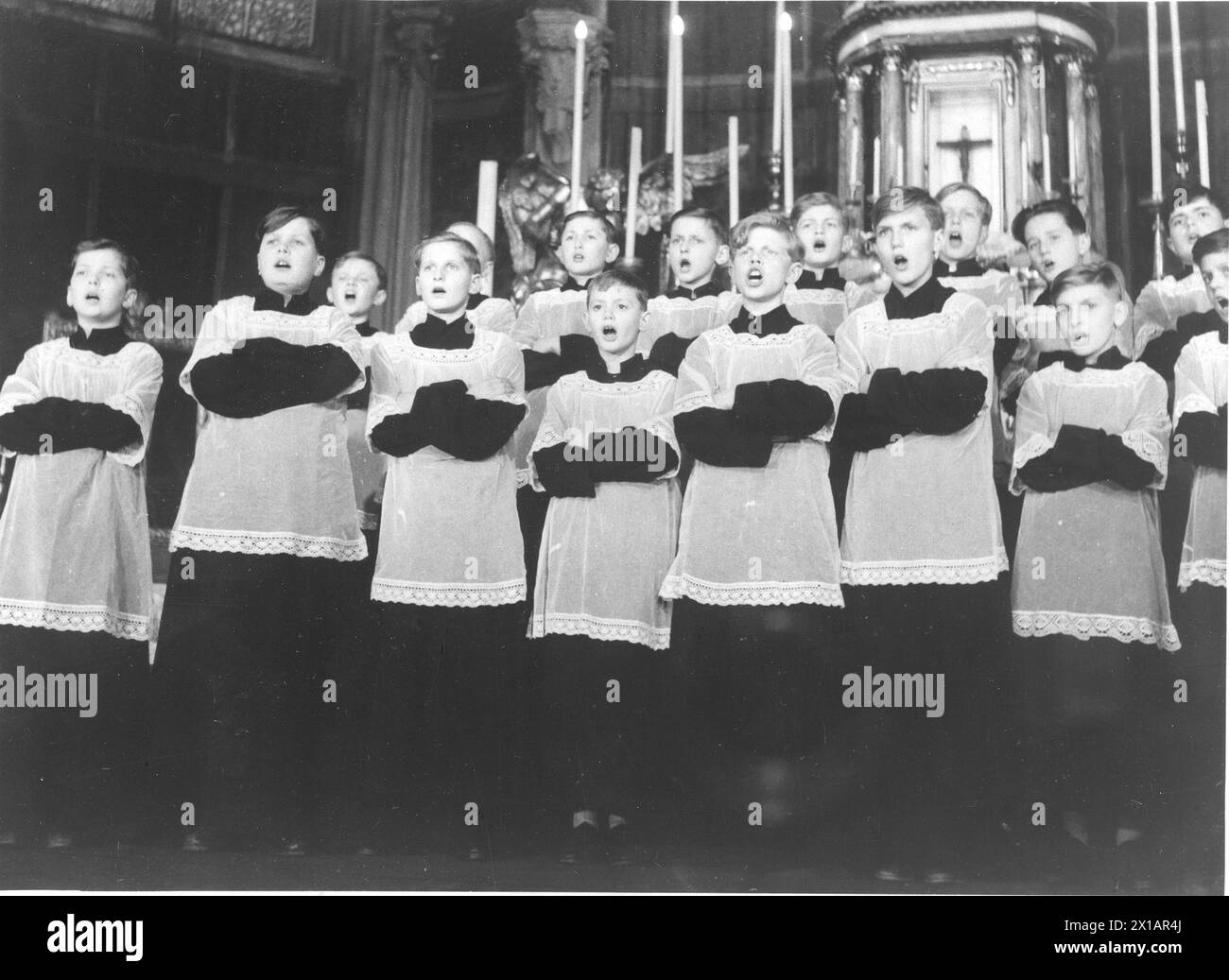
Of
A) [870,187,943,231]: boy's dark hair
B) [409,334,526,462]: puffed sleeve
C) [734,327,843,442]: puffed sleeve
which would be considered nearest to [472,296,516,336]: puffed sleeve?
[409,334,526,462]: puffed sleeve

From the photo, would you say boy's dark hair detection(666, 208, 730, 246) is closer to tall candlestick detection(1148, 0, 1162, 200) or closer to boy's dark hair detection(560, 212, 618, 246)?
boy's dark hair detection(560, 212, 618, 246)

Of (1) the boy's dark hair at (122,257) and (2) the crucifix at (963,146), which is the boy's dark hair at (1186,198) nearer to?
(2) the crucifix at (963,146)

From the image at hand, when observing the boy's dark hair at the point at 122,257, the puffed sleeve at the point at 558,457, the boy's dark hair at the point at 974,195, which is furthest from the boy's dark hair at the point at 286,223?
the boy's dark hair at the point at 974,195

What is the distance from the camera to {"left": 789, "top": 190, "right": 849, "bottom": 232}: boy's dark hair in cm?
437

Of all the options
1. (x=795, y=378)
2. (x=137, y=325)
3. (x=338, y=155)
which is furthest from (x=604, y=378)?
(x=137, y=325)

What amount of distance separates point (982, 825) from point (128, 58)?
11.4ft

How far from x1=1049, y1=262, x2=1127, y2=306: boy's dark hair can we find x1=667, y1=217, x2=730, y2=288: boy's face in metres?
1.00

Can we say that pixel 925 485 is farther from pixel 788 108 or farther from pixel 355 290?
pixel 355 290

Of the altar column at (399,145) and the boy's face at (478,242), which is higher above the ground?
the altar column at (399,145)

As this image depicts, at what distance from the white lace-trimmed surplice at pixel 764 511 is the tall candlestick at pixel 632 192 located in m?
0.45

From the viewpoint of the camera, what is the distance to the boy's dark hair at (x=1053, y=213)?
4352mm

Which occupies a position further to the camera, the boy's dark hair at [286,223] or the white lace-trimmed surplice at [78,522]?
the boy's dark hair at [286,223]

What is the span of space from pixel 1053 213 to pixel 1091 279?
0.77ft

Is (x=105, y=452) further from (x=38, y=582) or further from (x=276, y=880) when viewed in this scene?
(x=276, y=880)
